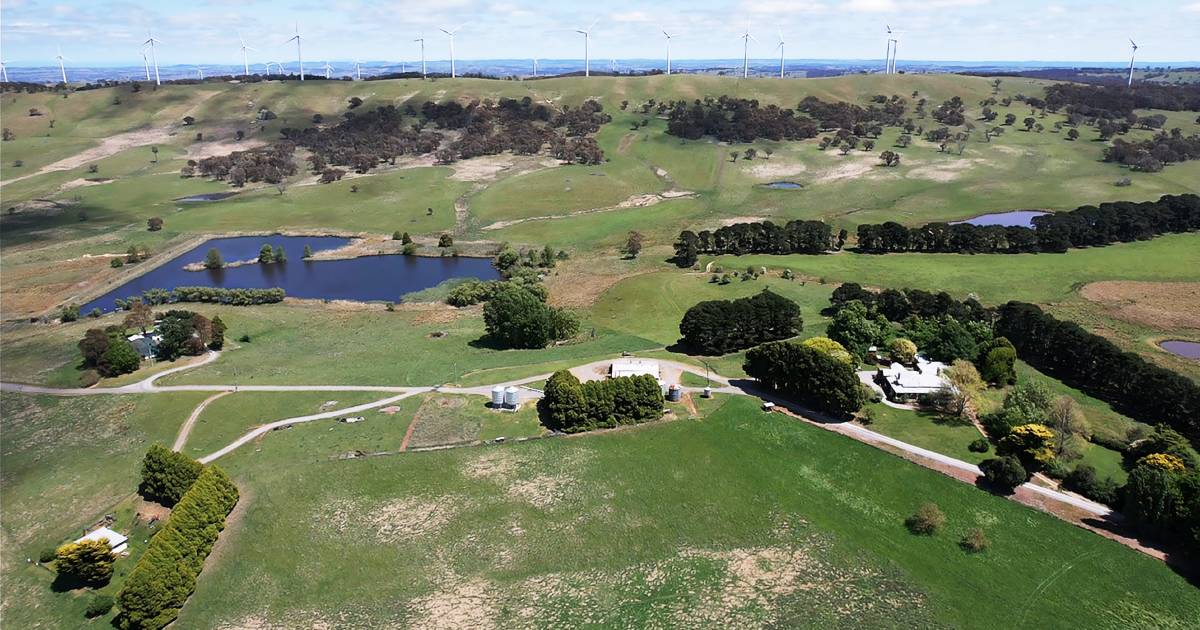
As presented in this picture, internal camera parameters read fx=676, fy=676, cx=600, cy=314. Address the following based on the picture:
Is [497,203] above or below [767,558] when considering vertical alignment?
above

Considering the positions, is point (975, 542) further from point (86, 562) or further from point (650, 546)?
point (86, 562)

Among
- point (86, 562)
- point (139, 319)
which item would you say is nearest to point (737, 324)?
point (86, 562)

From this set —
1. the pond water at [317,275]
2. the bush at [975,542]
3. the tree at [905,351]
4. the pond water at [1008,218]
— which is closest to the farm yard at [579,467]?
the bush at [975,542]

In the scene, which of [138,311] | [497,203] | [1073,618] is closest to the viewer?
[1073,618]

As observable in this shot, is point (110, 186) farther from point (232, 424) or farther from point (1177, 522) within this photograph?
point (1177, 522)

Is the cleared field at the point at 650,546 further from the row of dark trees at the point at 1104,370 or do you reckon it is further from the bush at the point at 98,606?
the row of dark trees at the point at 1104,370

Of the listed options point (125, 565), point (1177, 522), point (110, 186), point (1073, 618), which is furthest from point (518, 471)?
point (110, 186)

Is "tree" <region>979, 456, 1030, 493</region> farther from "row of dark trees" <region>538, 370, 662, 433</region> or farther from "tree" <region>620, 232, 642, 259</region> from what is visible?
"tree" <region>620, 232, 642, 259</region>

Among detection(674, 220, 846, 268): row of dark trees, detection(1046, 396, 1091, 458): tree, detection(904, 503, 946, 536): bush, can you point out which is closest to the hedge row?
detection(904, 503, 946, 536): bush
